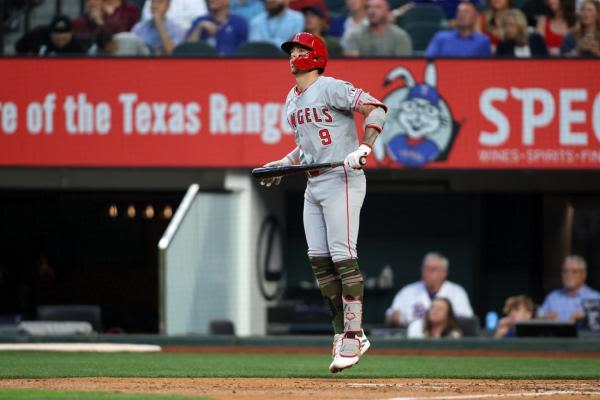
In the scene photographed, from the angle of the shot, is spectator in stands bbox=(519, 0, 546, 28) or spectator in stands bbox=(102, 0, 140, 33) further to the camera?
spectator in stands bbox=(102, 0, 140, 33)

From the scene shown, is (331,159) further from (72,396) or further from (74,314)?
(74,314)

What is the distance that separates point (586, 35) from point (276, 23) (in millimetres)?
3440

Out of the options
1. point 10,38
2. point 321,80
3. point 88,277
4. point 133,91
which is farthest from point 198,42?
point 321,80

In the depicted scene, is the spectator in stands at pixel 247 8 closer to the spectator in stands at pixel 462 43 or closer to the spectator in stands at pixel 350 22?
the spectator in stands at pixel 350 22

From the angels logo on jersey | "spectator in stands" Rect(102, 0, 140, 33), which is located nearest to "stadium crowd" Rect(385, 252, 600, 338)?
the angels logo on jersey

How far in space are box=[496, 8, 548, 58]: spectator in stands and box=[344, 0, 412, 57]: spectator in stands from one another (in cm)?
105

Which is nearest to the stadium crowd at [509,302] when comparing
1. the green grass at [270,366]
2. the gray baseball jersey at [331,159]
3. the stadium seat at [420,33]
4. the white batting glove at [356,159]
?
the stadium seat at [420,33]

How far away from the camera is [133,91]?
604 inches

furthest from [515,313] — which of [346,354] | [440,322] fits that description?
[346,354]

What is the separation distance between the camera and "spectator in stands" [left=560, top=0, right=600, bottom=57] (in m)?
15.0

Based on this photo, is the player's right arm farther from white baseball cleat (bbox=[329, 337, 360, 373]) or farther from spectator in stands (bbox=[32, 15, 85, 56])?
spectator in stands (bbox=[32, 15, 85, 56])

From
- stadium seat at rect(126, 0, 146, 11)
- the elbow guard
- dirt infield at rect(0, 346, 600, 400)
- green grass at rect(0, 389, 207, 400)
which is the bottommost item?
dirt infield at rect(0, 346, 600, 400)

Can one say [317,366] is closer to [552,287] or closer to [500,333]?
[500,333]

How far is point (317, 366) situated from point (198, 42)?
650 cm
